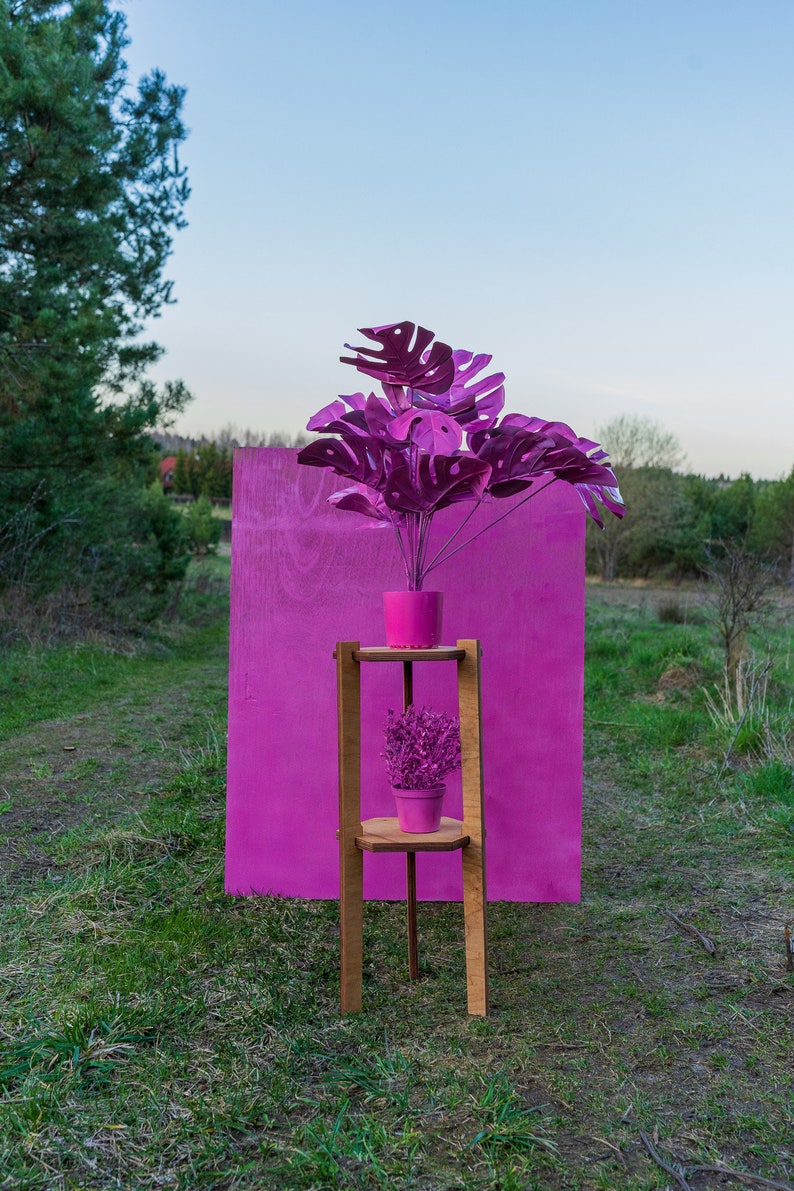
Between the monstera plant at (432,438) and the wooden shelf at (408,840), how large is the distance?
0.84 meters

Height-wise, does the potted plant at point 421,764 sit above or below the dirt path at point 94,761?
above

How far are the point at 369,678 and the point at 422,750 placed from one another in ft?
2.50

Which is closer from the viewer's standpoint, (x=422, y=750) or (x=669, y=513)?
(x=422, y=750)

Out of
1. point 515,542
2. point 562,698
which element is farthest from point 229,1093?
point 515,542

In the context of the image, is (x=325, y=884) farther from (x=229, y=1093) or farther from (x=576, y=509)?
(x=576, y=509)

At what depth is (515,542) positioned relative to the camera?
309cm

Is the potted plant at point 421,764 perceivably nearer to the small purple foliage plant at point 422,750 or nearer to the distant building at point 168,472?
the small purple foliage plant at point 422,750

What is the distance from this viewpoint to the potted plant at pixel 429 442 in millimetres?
2217

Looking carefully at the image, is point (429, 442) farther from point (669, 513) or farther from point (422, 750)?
point (669, 513)

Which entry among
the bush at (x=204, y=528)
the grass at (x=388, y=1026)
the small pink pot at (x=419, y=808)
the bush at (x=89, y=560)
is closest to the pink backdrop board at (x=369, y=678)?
the grass at (x=388, y=1026)

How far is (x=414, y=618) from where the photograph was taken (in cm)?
240

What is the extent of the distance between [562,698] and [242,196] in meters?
4.99

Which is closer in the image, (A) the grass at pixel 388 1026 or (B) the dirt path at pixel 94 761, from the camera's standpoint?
(A) the grass at pixel 388 1026

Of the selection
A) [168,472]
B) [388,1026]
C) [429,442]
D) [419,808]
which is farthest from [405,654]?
[168,472]
